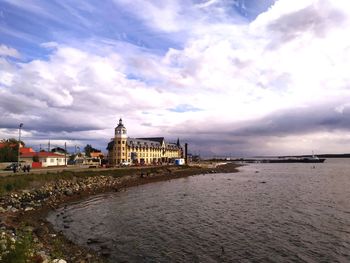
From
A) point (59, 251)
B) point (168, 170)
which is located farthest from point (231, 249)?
point (168, 170)

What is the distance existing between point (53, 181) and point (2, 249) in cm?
3993

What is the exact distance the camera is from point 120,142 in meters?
131

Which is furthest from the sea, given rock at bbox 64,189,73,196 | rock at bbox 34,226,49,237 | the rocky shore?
rock at bbox 64,189,73,196

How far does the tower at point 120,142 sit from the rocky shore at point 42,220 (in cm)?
5463

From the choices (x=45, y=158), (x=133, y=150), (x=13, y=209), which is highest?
(x=133, y=150)

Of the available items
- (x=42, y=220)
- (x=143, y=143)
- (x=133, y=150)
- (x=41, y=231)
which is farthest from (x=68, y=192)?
(x=143, y=143)

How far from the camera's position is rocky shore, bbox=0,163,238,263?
56.4ft

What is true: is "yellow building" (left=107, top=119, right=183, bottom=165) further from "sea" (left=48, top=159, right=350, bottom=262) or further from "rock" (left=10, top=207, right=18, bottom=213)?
"rock" (left=10, top=207, right=18, bottom=213)

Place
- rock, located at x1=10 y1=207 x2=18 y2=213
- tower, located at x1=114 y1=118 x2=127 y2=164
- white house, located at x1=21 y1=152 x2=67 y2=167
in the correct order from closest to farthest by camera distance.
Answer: rock, located at x1=10 y1=207 x2=18 y2=213, white house, located at x1=21 y1=152 x2=67 y2=167, tower, located at x1=114 y1=118 x2=127 y2=164

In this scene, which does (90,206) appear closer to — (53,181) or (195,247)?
(53,181)

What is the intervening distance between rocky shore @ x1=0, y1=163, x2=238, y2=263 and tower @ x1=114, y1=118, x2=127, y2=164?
179ft

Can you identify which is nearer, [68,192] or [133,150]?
[68,192]

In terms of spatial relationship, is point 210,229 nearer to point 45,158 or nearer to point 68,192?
point 68,192

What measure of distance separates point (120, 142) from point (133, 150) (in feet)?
40.0
